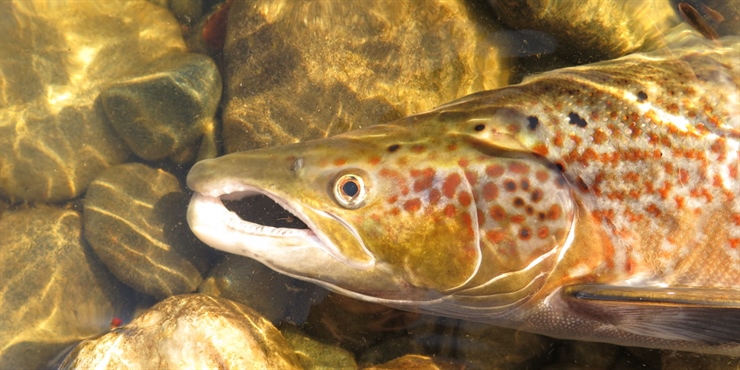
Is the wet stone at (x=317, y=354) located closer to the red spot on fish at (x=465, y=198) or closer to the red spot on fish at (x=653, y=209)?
the red spot on fish at (x=465, y=198)

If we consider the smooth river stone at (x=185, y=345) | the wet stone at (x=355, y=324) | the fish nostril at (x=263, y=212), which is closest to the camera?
the smooth river stone at (x=185, y=345)

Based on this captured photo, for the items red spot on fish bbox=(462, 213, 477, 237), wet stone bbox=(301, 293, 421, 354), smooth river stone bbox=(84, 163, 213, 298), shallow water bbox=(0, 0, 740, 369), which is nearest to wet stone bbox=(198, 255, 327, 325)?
shallow water bbox=(0, 0, 740, 369)

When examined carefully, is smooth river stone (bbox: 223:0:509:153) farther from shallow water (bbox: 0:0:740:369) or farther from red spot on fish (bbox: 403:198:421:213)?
red spot on fish (bbox: 403:198:421:213)

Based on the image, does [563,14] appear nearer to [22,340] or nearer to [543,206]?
[543,206]

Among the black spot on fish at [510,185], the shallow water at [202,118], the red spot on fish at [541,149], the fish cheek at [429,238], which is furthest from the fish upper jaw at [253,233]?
the red spot on fish at [541,149]

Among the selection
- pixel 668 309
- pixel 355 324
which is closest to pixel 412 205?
pixel 668 309
